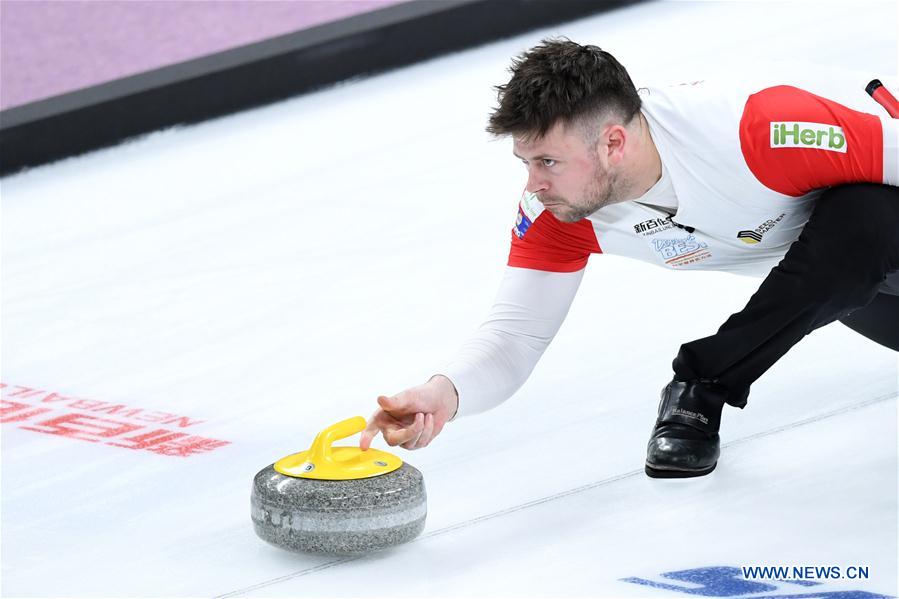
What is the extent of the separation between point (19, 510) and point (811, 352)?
4.92 ft

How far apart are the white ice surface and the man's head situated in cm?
47

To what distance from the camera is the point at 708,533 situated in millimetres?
2094

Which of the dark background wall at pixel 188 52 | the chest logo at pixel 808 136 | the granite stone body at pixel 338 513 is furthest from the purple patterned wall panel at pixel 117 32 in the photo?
the chest logo at pixel 808 136

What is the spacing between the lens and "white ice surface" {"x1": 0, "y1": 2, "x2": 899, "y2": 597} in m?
2.10

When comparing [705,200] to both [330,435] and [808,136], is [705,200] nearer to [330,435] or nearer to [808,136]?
[808,136]

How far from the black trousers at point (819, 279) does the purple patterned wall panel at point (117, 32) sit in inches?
143

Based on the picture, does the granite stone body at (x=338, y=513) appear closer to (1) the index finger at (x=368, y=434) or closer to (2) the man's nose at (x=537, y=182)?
(1) the index finger at (x=368, y=434)

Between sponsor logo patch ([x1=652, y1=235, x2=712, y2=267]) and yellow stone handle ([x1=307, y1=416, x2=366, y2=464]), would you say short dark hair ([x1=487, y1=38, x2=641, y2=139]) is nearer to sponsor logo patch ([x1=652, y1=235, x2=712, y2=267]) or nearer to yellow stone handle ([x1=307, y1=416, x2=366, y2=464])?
sponsor logo patch ([x1=652, y1=235, x2=712, y2=267])

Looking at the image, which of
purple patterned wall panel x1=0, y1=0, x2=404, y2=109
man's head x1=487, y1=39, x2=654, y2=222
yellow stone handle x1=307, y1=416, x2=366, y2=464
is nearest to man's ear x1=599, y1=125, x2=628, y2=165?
man's head x1=487, y1=39, x2=654, y2=222

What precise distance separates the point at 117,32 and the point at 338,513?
3844mm

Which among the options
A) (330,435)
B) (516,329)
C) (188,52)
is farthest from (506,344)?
(188,52)

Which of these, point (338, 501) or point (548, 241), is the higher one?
point (548, 241)

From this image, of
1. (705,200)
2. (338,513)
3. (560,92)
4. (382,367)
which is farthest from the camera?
(382,367)

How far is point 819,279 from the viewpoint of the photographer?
2158mm
